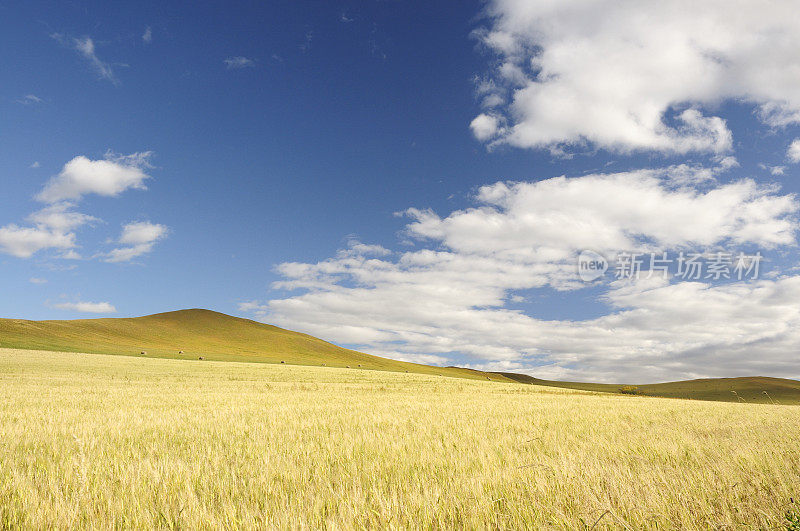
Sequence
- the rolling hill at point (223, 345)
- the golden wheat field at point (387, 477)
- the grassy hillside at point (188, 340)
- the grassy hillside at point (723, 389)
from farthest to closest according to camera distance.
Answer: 1. the grassy hillside at point (723, 389)
2. the grassy hillside at point (188, 340)
3. the rolling hill at point (223, 345)
4. the golden wheat field at point (387, 477)

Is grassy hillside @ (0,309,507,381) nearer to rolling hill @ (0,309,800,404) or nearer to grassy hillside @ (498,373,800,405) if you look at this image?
rolling hill @ (0,309,800,404)

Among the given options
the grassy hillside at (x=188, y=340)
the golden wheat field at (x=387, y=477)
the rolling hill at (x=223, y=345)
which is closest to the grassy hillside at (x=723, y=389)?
the rolling hill at (x=223, y=345)

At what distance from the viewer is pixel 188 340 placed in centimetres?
10538

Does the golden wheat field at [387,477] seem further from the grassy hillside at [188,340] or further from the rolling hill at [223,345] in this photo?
the grassy hillside at [188,340]

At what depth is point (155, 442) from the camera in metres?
8.17

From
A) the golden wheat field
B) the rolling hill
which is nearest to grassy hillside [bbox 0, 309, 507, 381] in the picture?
the rolling hill

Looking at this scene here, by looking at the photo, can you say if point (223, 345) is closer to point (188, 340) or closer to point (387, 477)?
point (188, 340)

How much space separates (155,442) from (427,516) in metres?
6.73

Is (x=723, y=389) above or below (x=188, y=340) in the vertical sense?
below

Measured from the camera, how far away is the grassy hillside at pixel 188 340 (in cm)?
7431

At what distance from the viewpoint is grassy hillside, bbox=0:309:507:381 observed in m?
74.3

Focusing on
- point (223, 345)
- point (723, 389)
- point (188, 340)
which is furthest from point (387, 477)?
point (188, 340)

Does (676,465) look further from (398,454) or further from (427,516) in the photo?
(427,516)

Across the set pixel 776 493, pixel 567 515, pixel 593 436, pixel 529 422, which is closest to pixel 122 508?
pixel 567 515
